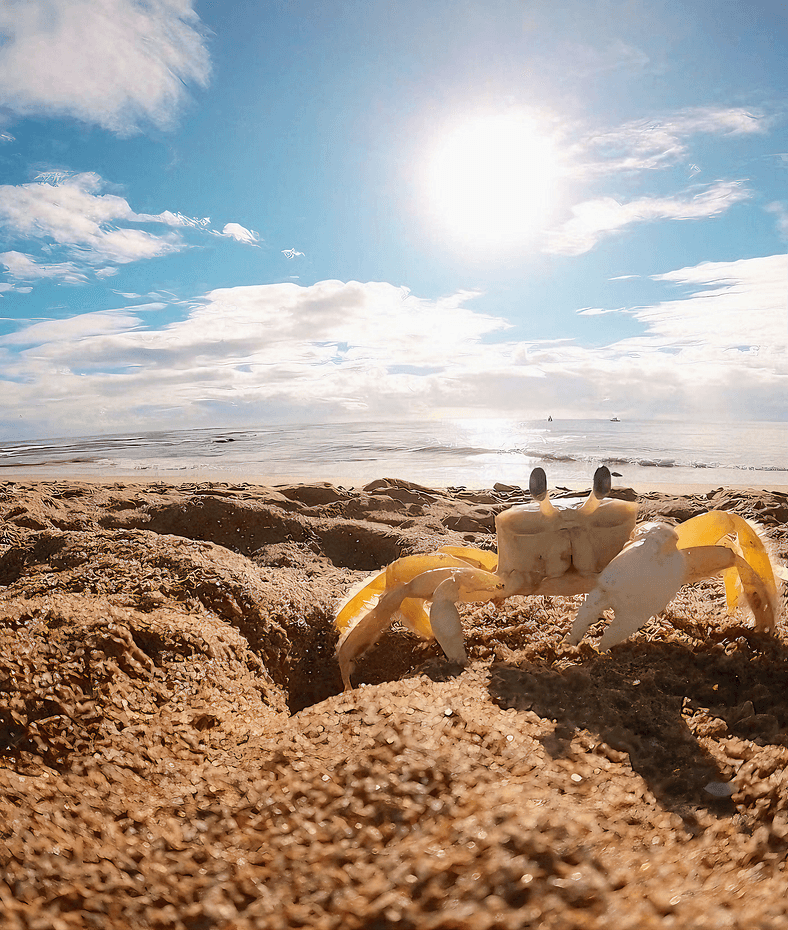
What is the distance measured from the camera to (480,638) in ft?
8.52

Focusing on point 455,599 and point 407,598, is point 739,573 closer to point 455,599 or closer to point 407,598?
point 455,599

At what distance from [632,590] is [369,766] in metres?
1.17

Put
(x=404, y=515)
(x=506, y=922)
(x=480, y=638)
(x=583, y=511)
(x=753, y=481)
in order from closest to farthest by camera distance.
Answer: (x=506, y=922), (x=583, y=511), (x=480, y=638), (x=404, y=515), (x=753, y=481)

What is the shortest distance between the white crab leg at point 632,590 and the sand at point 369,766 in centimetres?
19

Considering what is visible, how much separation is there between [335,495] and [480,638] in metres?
4.44

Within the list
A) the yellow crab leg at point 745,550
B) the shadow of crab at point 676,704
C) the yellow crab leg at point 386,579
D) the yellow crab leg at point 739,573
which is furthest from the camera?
the yellow crab leg at point 386,579

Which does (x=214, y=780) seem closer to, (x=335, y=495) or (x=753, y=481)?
(x=335, y=495)

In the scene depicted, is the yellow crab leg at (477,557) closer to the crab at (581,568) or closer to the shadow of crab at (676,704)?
the crab at (581,568)

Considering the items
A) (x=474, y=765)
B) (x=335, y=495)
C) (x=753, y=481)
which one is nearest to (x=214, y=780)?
(x=474, y=765)

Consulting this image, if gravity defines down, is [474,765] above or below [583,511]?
below

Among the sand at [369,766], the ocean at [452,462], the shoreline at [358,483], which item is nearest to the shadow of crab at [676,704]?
the sand at [369,766]

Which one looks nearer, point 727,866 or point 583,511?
point 727,866

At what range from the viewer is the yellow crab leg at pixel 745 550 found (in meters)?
2.40

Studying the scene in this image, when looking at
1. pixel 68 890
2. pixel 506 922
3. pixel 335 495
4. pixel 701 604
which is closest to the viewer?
pixel 506 922
